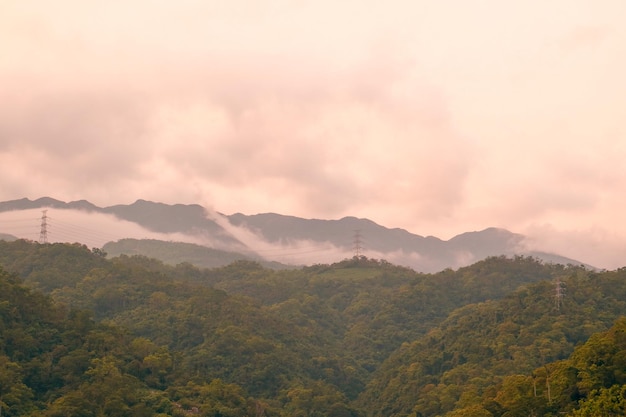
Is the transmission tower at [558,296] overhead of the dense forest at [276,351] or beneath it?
overhead

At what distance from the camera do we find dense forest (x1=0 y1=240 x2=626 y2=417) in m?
87.5

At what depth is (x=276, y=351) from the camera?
477 feet

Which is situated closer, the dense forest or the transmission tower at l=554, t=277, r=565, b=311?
the dense forest

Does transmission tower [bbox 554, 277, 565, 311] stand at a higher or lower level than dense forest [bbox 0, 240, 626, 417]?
higher

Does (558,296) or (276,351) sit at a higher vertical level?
(558,296)

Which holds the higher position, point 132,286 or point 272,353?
point 132,286

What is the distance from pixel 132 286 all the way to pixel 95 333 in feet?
184

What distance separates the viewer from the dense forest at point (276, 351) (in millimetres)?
87500

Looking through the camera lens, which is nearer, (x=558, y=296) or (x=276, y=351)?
(x=558, y=296)

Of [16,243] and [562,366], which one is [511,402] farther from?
[16,243]

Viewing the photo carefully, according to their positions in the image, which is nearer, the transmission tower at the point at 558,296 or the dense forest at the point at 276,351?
the dense forest at the point at 276,351

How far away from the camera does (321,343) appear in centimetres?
17588

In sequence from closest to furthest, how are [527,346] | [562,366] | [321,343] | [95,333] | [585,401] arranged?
[585,401], [562,366], [95,333], [527,346], [321,343]

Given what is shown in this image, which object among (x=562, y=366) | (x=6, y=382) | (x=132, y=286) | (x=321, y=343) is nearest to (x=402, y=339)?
(x=321, y=343)
